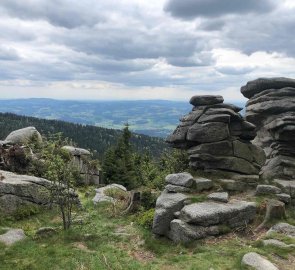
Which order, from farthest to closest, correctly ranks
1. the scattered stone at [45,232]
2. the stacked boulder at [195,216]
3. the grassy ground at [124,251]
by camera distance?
the scattered stone at [45,232], the stacked boulder at [195,216], the grassy ground at [124,251]

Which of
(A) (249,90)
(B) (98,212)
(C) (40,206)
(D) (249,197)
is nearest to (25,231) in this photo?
(C) (40,206)

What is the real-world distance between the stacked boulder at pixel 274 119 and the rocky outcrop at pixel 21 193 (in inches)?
766

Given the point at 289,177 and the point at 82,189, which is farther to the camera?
the point at 82,189

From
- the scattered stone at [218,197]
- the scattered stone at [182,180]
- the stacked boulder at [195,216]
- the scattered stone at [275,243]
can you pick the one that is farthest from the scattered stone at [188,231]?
the scattered stone at [182,180]

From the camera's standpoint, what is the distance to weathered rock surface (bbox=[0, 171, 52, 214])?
29.6 metres

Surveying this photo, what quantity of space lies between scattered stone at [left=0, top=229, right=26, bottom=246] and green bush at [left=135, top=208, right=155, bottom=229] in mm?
8215

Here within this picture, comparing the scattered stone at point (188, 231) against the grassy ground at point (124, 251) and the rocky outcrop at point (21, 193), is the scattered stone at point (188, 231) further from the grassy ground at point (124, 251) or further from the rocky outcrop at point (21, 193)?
the rocky outcrop at point (21, 193)

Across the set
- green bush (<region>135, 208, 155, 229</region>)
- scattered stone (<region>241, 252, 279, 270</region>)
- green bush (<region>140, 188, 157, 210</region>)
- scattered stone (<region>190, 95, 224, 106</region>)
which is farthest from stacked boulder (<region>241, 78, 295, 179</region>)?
scattered stone (<region>241, 252, 279, 270</region>)

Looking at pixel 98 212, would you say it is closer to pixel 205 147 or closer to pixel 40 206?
pixel 40 206

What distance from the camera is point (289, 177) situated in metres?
34.5

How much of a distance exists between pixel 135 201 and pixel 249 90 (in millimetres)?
19747

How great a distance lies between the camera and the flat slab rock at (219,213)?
23.5 meters

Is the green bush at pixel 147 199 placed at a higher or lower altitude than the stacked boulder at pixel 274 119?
lower

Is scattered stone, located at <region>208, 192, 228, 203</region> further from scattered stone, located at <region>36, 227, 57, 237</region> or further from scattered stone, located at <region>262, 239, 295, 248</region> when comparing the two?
scattered stone, located at <region>36, 227, 57, 237</region>
